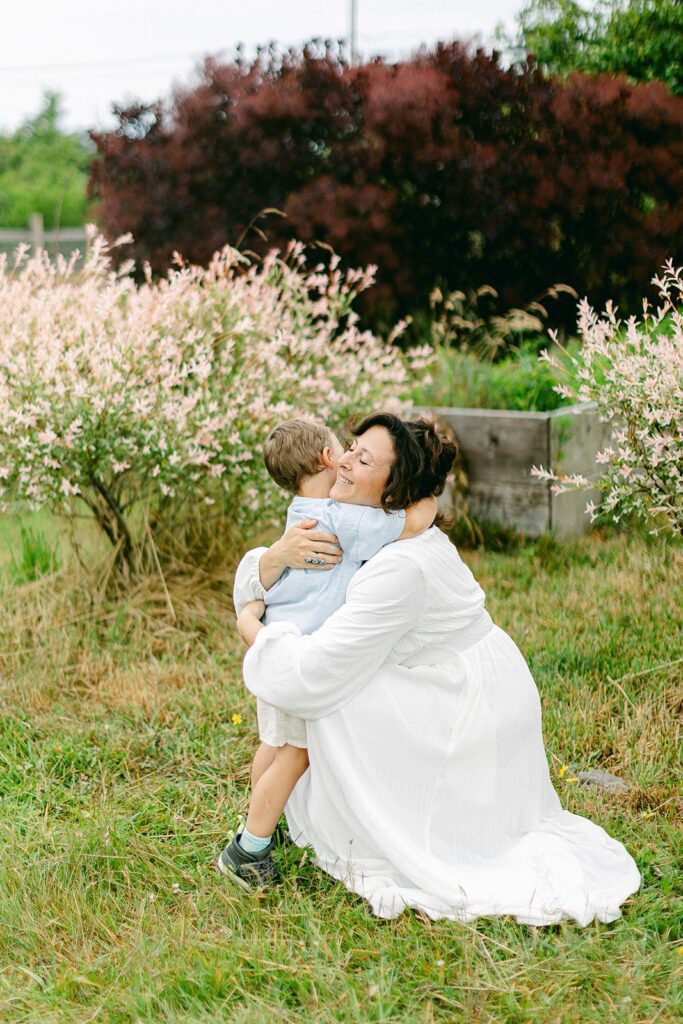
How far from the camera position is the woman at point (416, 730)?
260cm

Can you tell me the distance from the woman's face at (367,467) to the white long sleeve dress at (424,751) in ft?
0.51

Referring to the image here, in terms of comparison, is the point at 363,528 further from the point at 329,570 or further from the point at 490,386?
the point at 490,386

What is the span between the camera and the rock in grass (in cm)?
335

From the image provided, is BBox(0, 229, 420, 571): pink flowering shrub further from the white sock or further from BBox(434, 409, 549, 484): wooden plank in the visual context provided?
the white sock

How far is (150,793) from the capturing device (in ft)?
11.2

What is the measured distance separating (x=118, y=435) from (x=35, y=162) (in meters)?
31.0

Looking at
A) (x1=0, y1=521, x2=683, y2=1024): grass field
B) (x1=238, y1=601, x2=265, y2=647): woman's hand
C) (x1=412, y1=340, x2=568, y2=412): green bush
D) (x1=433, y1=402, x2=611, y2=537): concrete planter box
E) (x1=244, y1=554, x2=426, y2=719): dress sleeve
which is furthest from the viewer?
(x1=412, y1=340, x2=568, y2=412): green bush

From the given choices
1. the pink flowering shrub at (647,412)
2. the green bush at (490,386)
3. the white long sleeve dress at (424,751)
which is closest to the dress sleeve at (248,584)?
the white long sleeve dress at (424,751)

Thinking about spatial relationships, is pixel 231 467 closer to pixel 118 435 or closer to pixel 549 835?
pixel 118 435

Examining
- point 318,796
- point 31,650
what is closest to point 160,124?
point 31,650

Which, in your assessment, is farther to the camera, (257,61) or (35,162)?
(35,162)

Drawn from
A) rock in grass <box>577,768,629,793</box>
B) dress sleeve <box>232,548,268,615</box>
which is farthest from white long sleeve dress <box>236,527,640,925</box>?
rock in grass <box>577,768,629,793</box>

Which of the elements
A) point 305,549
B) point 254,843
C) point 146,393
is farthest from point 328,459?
point 146,393

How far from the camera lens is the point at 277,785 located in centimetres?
274
